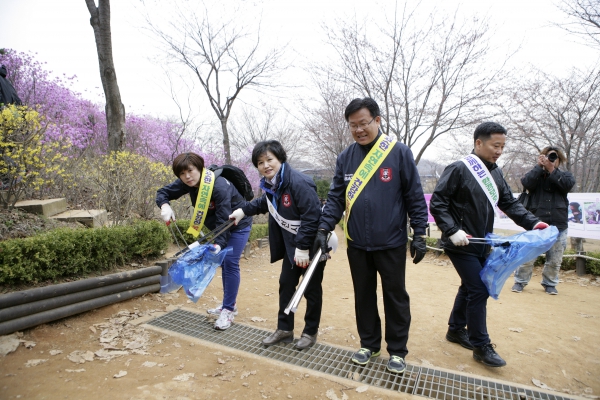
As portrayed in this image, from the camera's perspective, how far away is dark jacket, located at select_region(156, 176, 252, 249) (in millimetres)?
3662

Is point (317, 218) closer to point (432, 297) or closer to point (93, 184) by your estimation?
point (432, 297)

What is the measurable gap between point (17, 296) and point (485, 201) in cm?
413

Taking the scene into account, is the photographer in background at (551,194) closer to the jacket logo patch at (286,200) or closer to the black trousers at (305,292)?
the black trousers at (305,292)

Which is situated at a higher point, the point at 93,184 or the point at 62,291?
the point at 93,184

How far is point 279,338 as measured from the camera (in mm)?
3350

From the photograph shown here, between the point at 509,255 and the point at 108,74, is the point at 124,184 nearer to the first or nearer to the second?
the point at 108,74

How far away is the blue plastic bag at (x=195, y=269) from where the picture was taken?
344cm

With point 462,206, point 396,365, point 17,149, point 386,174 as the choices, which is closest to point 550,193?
point 462,206

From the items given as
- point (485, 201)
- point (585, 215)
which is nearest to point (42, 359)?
point (485, 201)

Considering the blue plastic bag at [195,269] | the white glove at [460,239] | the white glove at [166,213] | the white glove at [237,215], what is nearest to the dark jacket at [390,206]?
the white glove at [460,239]

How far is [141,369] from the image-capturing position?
2.84 m

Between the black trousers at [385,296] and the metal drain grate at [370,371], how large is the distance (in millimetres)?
205

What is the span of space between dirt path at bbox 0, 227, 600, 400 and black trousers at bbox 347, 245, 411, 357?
352 millimetres

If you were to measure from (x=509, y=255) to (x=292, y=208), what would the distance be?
181 centimetres
